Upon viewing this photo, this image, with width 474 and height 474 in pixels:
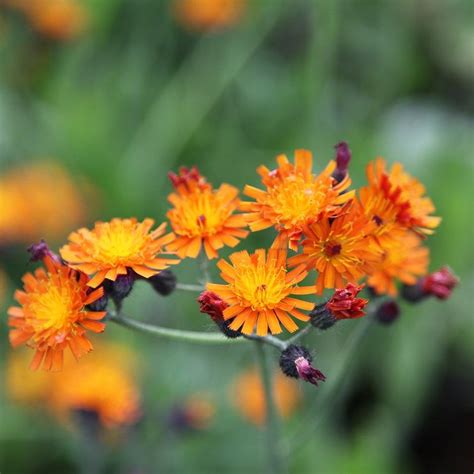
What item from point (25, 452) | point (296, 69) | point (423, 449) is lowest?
point (25, 452)

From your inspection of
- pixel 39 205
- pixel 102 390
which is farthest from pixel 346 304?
pixel 39 205

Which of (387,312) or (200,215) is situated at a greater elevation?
(387,312)

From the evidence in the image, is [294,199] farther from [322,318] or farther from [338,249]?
[322,318]

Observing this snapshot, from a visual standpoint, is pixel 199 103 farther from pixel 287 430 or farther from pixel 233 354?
pixel 287 430

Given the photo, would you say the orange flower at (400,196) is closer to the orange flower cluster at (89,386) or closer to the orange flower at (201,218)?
the orange flower at (201,218)

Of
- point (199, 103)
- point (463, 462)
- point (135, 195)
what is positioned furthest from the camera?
point (199, 103)

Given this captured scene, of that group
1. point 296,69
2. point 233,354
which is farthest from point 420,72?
point 233,354

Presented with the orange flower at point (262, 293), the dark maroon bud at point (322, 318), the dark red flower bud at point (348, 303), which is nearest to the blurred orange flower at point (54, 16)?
the orange flower at point (262, 293)
